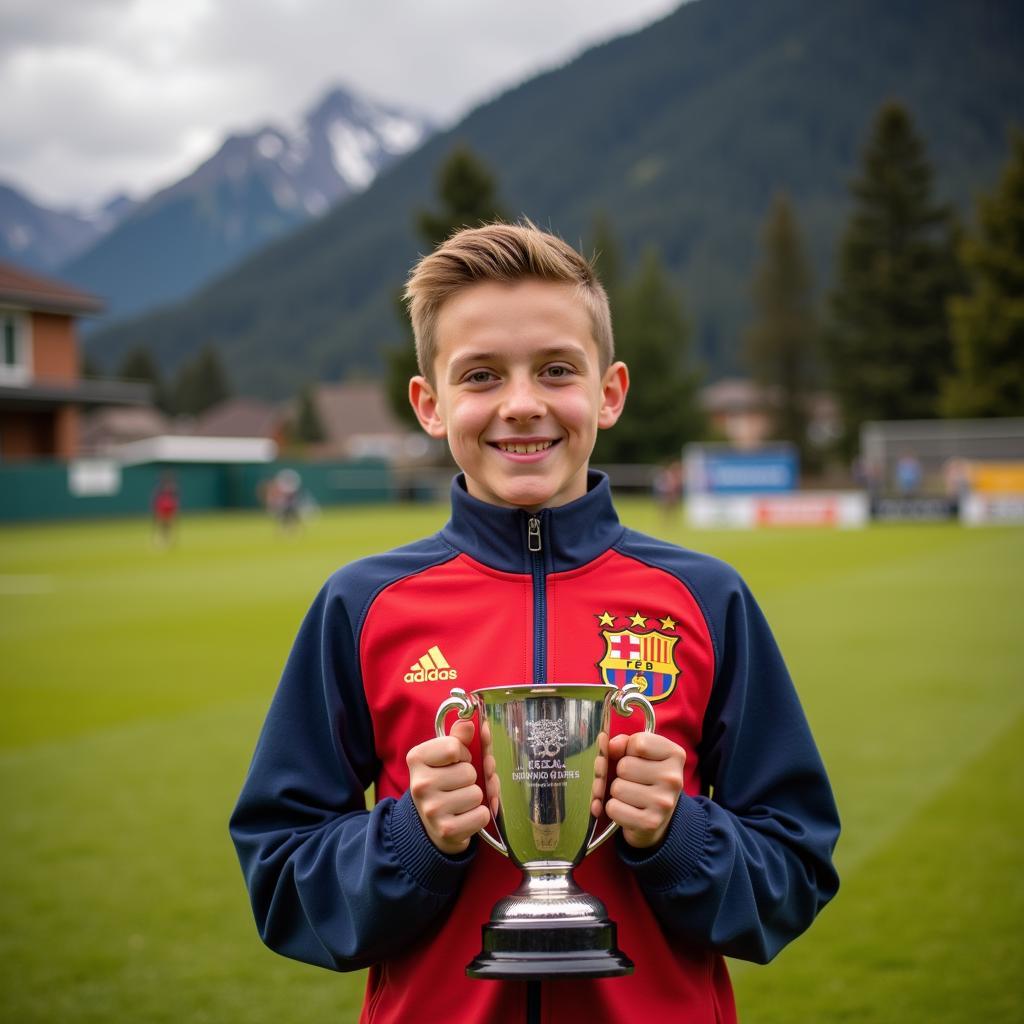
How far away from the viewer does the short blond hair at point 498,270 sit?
2.06 m

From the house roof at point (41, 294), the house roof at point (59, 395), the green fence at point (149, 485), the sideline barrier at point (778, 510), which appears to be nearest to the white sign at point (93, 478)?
the green fence at point (149, 485)

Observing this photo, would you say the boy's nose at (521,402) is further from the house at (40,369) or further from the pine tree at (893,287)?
the pine tree at (893,287)

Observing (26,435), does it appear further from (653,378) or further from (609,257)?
(609,257)

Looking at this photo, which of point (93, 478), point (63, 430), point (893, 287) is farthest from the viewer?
point (893, 287)

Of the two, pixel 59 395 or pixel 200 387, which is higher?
pixel 200 387

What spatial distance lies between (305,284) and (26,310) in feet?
481

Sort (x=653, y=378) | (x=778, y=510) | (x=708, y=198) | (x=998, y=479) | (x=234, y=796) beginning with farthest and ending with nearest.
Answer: (x=708, y=198), (x=653, y=378), (x=778, y=510), (x=998, y=479), (x=234, y=796)

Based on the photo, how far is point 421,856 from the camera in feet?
5.98

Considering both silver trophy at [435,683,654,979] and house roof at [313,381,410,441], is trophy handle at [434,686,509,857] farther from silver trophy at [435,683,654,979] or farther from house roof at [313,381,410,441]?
house roof at [313,381,410,441]

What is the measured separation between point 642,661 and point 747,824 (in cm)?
33

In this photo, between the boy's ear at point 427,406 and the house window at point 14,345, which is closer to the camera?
the boy's ear at point 427,406

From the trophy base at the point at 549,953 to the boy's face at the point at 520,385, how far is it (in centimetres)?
74

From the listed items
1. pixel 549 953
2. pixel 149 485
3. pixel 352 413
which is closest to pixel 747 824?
pixel 549 953

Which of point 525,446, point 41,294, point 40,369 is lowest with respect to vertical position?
point 525,446
